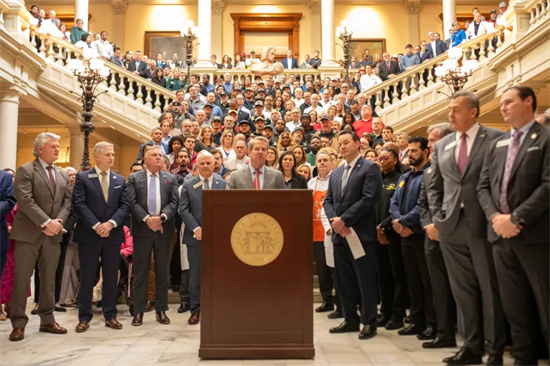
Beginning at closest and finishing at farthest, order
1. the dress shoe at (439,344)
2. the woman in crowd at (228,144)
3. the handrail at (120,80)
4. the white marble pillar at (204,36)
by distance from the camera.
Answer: the dress shoe at (439,344) < the woman in crowd at (228,144) < the handrail at (120,80) < the white marble pillar at (204,36)

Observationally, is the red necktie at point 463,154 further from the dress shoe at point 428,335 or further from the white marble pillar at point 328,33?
the white marble pillar at point 328,33

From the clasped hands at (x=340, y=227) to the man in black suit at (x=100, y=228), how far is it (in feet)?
6.99

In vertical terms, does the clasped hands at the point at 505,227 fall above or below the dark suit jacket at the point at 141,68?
below

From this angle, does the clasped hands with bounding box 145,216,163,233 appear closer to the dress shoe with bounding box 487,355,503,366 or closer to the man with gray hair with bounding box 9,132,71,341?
the man with gray hair with bounding box 9,132,71,341

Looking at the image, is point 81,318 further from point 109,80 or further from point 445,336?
point 109,80

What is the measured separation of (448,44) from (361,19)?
8135 mm

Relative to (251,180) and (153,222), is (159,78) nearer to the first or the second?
(153,222)

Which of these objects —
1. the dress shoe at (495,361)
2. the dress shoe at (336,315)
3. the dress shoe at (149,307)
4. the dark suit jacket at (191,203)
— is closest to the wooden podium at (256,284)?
the dress shoe at (495,361)

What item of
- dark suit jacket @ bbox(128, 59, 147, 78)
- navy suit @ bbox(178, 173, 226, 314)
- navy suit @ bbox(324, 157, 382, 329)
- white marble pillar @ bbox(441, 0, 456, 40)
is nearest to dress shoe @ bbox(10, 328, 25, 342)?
→ navy suit @ bbox(178, 173, 226, 314)

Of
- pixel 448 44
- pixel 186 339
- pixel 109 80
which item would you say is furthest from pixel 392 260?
pixel 448 44

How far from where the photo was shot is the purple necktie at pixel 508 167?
358 centimetres

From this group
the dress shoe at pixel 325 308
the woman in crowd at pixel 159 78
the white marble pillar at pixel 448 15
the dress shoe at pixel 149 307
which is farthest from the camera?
the white marble pillar at pixel 448 15

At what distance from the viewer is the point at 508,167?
3604 mm

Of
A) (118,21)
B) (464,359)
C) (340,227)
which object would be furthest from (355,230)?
(118,21)
